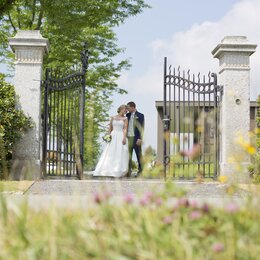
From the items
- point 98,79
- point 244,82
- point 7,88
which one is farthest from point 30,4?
point 244,82

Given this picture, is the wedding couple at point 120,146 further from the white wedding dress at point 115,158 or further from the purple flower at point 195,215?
the purple flower at point 195,215

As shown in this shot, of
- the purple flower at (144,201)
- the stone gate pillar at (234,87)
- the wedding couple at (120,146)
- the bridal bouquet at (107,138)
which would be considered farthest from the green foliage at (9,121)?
the purple flower at (144,201)

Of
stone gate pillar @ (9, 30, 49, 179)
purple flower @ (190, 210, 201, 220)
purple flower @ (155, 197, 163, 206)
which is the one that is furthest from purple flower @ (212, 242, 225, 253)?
stone gate pillar @ (9, 30, 49, 179)

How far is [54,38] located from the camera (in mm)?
23719

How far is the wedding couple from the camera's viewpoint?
14.3 metres

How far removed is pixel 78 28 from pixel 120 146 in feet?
31.4

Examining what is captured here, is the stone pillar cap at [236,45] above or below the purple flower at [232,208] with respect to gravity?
above

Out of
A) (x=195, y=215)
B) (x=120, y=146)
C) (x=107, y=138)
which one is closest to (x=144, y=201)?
(x=195, y=215)

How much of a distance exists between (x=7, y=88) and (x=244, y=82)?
559cm

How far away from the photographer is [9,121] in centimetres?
1290

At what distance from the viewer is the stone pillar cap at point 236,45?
13.8m

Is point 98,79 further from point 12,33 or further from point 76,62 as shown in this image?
point 12,33

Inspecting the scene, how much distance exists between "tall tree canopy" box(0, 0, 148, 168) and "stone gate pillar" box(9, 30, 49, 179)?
6.29m

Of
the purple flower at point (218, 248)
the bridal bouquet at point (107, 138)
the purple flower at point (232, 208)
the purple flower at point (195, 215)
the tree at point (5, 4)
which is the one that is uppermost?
the tree at point (5, 4)
